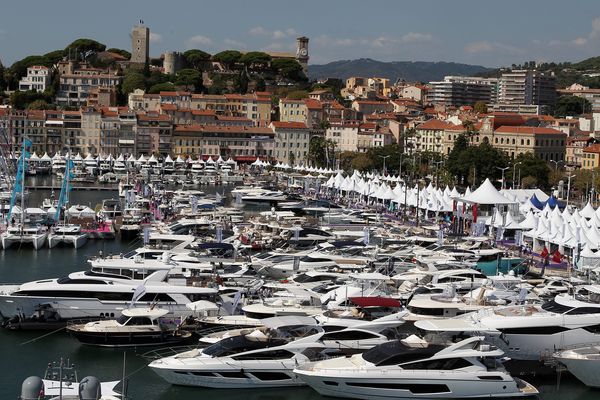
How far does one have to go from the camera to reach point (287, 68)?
4574 inches

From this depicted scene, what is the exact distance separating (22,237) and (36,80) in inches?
2658

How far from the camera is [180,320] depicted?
20719mm

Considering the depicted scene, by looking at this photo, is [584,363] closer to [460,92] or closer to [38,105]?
[38,105]

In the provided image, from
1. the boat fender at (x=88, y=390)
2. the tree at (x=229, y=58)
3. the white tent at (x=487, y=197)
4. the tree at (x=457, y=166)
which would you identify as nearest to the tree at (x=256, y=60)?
the tree at (x=229, y=58)

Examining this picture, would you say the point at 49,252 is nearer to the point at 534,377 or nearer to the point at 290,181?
the point at 534,377

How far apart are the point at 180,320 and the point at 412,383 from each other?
597 centimetres

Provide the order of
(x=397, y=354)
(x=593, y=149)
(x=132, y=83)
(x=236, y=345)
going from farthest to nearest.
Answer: (x=132, y=83) → (x=593, y=149) → (x=236, y=345) → (x=397, y=354)

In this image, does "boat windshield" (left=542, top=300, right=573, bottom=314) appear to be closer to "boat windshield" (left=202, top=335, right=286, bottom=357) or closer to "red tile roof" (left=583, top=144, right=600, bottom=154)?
"boat windshield" (left=202, top=335, right=286, bottom=357)

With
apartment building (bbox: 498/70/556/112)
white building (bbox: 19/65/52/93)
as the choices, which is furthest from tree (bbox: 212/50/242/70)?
apartment building (bbox: 498/70/556/112)

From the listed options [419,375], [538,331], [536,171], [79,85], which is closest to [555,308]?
[538,331]

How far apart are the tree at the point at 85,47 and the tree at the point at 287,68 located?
68.0ft

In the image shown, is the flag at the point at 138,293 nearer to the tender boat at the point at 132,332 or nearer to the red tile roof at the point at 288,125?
the tender boat at the point at 132,332

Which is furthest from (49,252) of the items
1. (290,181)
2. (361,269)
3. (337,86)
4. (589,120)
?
(337,86)

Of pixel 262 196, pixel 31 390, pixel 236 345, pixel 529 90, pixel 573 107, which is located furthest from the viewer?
pixel 529 90
